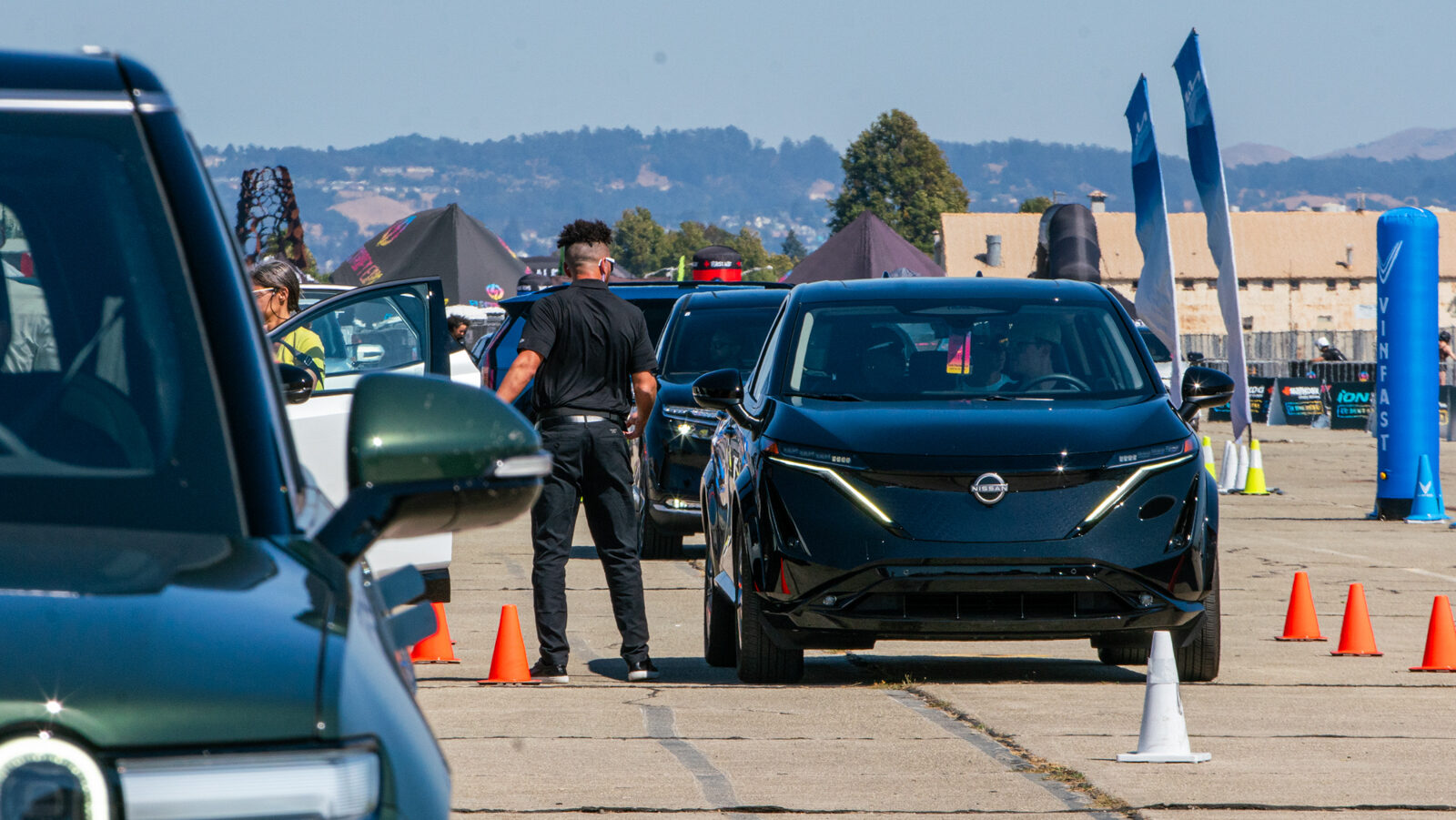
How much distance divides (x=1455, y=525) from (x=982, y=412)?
36.9 feet

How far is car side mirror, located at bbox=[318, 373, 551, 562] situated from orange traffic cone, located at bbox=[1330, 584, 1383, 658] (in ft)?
24.8

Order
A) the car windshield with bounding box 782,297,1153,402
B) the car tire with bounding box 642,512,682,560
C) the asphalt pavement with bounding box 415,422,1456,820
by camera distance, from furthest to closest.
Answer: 1. the car tire with bounding box 642,512,682,560
2. the car windshield with bounding box 782,297,1153,402
3. the asphalt pavement with bounding box 415,422,1456,820

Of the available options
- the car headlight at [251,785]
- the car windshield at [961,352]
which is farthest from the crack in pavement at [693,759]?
the car headlight at [251,785]

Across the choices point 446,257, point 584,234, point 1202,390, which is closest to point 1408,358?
point 1202,390

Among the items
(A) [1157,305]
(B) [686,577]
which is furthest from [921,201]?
(B) [686,577]

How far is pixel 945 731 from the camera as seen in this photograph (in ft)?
22.9

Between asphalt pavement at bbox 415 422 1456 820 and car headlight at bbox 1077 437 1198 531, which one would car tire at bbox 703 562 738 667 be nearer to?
asphalt pavement at bbox 415 422 1456 820

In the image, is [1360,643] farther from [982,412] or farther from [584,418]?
[584,418]

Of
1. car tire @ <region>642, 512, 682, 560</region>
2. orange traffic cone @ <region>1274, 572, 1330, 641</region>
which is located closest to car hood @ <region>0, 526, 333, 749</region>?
orange traffic cone @ <region>1274, 572, 1330, 641</region>

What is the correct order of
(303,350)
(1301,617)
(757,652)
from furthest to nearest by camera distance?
(1301,617)
(303,350)
(757,652)

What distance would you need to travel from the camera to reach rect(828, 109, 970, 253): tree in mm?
133500

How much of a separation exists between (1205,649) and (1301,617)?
1979 millimetres

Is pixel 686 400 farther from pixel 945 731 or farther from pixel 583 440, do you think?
pixel 945 731

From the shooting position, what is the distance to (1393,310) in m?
18.5
